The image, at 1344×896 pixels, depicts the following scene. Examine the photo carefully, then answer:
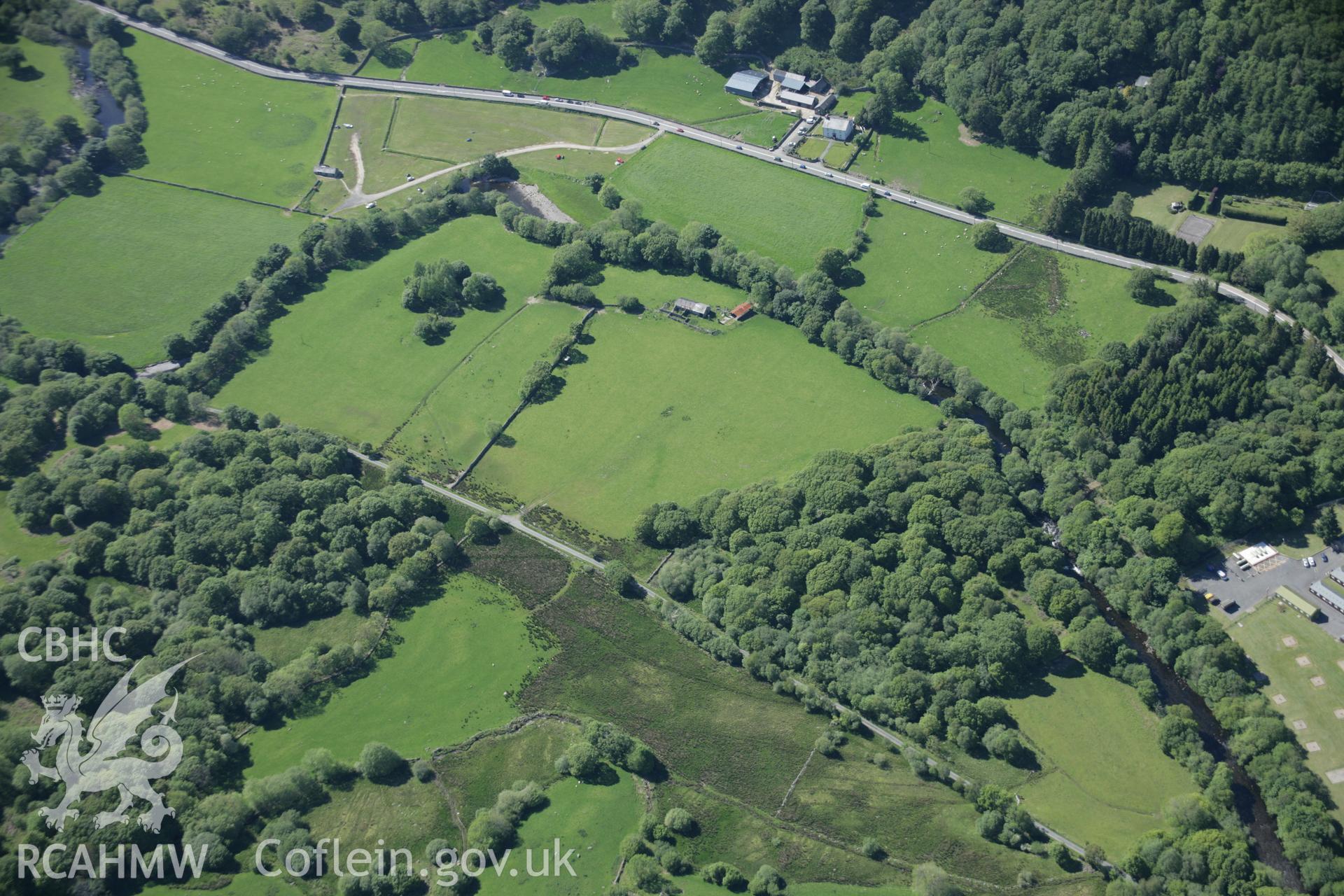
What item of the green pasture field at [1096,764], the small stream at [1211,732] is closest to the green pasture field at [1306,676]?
the small stream at [1211,732]

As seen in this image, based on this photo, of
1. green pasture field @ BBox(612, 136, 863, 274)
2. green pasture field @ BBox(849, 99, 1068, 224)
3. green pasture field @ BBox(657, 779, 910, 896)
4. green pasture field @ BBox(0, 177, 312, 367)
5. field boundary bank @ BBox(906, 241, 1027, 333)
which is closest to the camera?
green pasture field @ BBox(657, 779, 910, 896)

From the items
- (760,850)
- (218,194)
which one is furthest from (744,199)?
(760,850)

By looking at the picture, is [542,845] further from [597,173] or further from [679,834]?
[597,173]

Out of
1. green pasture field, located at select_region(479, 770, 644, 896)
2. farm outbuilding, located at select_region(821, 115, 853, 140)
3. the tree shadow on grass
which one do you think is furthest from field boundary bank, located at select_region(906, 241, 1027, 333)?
green pasture field, located at select_region(479, 770, 644, 896)

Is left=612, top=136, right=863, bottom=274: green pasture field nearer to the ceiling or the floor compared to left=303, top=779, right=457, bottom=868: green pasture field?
nearer to the ceiling

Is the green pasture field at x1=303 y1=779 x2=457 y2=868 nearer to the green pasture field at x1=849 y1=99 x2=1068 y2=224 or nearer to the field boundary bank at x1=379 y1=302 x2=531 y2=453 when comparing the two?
the field boundary bank at x1=379 y1=302 x2=531 y2=453
